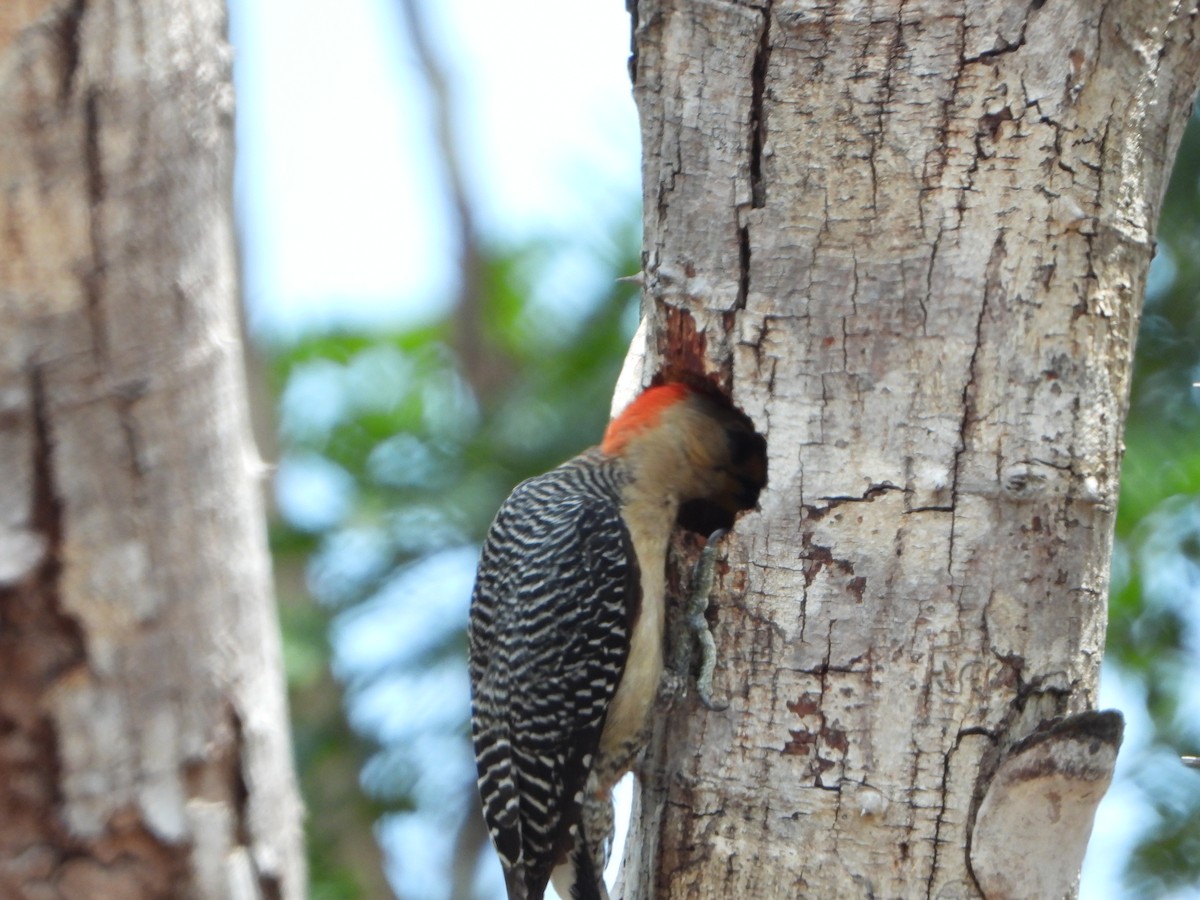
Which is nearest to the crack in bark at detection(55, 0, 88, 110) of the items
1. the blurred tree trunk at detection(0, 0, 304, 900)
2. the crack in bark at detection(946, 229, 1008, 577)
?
the blurred tree trunk at detection(0, 0, 304, 900)

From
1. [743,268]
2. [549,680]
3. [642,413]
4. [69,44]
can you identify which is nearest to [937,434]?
[743,268]

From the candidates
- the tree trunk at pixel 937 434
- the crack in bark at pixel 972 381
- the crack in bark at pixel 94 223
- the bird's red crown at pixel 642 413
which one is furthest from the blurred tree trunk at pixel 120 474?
the bird's red crown at pixel 642 413

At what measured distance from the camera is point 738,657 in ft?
10.3

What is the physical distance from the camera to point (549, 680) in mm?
3553

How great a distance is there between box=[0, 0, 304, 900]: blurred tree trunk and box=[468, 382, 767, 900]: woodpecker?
Answer: 65.6 inches

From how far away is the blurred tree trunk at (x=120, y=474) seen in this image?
178 centimetres

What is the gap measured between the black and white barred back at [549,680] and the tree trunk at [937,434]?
504 mm

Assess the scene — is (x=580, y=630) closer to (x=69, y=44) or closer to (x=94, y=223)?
(x=94, y=223)

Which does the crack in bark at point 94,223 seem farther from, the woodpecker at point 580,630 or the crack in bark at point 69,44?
the woodpecker at point 580,630

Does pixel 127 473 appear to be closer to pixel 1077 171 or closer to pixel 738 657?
pixel 738 657

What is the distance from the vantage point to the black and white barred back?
3.54 meters

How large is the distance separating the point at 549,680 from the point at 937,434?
1217 millimetres

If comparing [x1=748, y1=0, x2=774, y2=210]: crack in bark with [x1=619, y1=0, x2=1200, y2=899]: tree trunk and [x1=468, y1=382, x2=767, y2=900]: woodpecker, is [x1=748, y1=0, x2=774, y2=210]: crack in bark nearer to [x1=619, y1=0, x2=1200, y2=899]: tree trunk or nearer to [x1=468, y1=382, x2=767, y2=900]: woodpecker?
[x1=619, y1=0, x2=1200, y2=899]: tree trunk

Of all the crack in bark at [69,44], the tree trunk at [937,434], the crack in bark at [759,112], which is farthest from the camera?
the crack in bark at [759,112]
